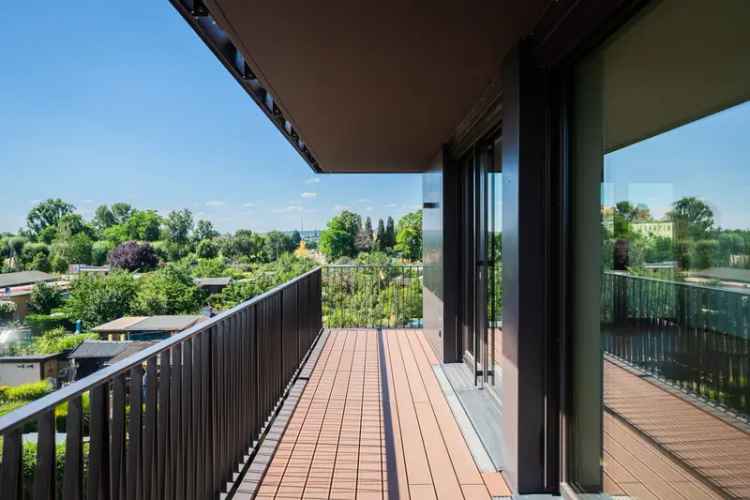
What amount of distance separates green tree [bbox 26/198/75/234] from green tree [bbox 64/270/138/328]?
2147 cm

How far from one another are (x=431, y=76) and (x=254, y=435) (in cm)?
232

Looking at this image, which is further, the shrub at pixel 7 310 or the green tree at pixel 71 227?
the green tree at pixel 71 227

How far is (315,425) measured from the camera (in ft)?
10.1

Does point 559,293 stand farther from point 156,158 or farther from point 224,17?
point 156,158

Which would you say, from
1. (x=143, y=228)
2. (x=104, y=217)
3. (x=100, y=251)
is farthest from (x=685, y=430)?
(x=104, y=217)

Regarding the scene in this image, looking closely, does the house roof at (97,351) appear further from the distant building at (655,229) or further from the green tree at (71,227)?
the green tree at (71,227)

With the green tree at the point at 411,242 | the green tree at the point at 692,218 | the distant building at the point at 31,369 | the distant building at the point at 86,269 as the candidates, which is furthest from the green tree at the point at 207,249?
the green tree at the point at 692,218

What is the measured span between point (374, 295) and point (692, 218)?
648 cm

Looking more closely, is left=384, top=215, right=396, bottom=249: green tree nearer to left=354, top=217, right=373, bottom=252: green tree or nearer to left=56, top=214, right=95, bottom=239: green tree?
left=354, top=217, right=373, bottom=252: green tree

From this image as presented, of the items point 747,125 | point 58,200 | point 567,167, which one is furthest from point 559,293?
point 58,200

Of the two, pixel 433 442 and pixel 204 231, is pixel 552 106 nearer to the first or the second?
pixel 433 442

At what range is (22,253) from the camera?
41.2 m

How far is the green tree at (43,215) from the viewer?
5256 cm

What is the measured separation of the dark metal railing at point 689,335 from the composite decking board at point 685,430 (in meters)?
0.06
